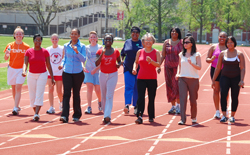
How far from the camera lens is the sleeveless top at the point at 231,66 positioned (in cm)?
960

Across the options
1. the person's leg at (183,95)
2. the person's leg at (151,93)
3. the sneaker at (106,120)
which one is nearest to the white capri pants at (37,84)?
the sneaker at (106,120)

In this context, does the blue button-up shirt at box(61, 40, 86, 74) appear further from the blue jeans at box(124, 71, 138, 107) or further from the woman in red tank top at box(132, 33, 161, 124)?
the blue jeans at box(124, 71, 138, 107)

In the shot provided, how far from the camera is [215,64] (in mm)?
10352

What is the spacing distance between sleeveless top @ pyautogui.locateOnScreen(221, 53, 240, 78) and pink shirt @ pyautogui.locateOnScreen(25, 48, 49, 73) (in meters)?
4.00

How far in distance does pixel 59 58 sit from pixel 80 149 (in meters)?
4.54

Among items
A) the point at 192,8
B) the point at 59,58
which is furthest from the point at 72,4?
the point at 59,58

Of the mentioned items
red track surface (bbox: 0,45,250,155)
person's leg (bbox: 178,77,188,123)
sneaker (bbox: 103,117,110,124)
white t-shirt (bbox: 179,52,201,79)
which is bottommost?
red track surface (bbox: 0,45,250,155)

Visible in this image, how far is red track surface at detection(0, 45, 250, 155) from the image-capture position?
720cm

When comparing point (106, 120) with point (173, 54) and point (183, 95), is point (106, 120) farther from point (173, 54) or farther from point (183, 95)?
point (173, 54)

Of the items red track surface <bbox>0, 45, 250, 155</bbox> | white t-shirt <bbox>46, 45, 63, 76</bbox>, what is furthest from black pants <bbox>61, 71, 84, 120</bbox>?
white t-shirt <bbox>46, 45, 63, 76</bbox>

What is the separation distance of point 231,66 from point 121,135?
2994mm

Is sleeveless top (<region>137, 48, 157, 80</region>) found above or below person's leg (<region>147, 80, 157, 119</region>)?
above

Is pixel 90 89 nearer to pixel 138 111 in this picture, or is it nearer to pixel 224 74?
pixel 138 111

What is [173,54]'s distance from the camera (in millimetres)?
10641
